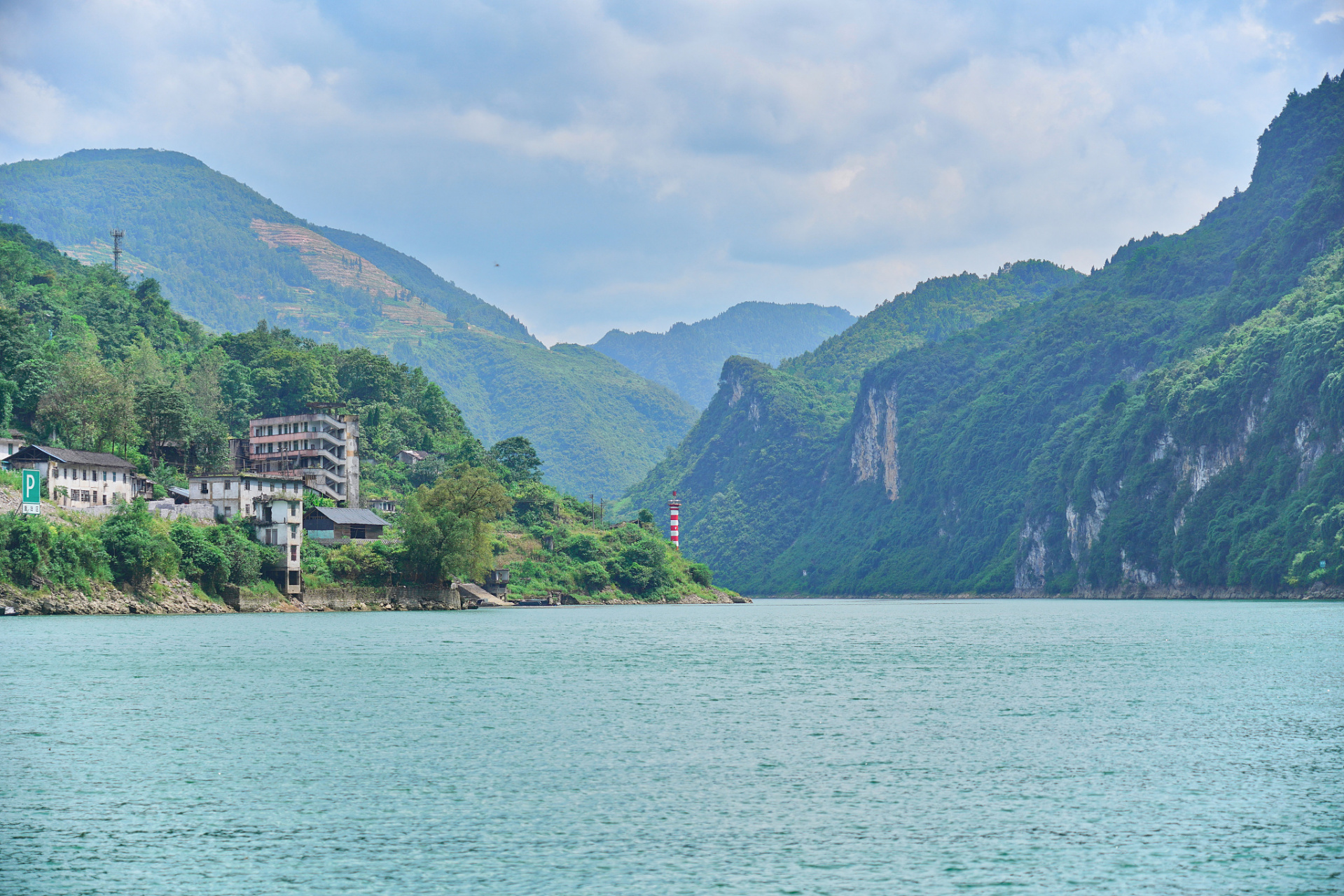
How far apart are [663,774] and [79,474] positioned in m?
88.5

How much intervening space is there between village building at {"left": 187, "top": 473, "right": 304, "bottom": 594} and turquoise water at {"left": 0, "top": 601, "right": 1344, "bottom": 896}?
1771 inches

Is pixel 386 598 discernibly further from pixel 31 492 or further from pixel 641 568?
pixel 641 568

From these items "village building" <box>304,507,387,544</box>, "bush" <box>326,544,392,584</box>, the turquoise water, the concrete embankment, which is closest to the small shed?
"village building" <box>304,507,387,544</box>

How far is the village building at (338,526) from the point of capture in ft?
412

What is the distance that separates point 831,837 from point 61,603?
84230 millimetres

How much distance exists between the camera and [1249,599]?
17488cm

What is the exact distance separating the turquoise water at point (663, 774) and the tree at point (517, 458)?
119555 mm

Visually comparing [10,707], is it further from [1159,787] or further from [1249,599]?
[1249,599]

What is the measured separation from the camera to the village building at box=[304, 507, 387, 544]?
4938 inches

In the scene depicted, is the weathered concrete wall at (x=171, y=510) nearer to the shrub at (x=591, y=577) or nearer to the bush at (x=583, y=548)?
the shrub at (x=591, y=577)

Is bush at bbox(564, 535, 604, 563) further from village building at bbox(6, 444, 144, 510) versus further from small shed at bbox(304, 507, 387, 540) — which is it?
village building at bbox(6, 444, 144, 510)

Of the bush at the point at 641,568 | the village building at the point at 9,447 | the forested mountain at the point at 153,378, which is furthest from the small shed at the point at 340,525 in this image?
the bush at the point at 641,568

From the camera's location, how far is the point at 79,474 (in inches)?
4158

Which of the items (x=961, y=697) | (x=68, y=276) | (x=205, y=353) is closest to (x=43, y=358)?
(x=205, y=353)
